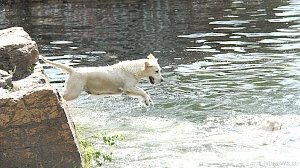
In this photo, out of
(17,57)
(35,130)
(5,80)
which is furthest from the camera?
(17,57)

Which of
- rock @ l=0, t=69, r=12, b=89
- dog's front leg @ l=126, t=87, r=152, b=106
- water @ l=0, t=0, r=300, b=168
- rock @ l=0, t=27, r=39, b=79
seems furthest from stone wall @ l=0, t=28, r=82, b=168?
dog's front leg @ l=126, t=87, r=152, b=106

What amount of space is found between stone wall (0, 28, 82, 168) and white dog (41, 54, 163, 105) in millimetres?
3623

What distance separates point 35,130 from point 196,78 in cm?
728

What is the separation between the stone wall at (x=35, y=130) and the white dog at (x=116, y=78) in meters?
3.62

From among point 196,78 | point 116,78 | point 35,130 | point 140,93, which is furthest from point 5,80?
point 196,78

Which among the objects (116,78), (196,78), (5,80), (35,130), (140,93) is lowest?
(196,78)

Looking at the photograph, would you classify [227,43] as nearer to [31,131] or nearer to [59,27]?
[59,27]

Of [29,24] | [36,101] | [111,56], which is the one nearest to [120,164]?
[36,101]

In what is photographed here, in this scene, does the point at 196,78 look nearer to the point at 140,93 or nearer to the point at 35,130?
the point at 140,93

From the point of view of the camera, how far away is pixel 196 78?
41.9 ft

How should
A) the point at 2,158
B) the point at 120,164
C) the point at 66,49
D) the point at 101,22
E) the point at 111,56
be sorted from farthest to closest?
1. the point at 101,22
2. the point at 66,49
3. the point at 111,56
4. the point at 120,164
5. the point at 2,158

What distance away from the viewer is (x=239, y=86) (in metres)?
11.8

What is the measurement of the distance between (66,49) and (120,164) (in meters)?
10.9

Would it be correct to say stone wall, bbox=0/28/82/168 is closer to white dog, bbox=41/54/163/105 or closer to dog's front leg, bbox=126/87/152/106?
white dog, bbox=41/54/163/105
